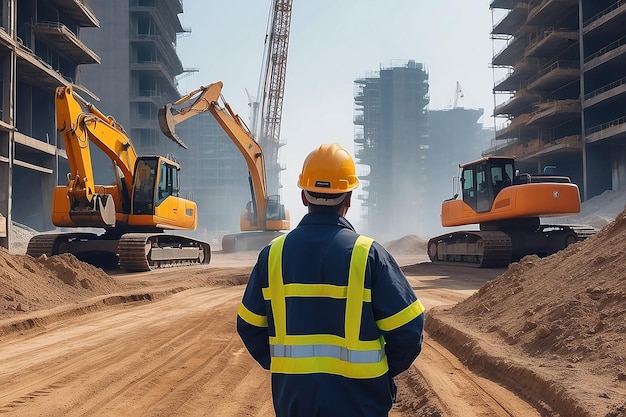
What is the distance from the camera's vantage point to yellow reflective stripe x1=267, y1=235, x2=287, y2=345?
2.71 m

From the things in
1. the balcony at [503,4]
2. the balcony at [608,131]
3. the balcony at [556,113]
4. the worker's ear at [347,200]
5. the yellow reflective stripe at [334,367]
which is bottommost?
the yellow reflective stripe at [334,367]

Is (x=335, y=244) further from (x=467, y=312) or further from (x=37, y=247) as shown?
(x=37, y=247)

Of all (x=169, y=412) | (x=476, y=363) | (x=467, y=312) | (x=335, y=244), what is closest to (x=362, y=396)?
(x=335, y=244)

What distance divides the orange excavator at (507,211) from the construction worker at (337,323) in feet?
57.2

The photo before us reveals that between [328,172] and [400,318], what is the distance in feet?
2.41

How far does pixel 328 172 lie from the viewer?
2.88 meters

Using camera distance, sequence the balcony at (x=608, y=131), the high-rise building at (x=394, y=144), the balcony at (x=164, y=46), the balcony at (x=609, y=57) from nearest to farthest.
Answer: the balcony at (x=608, y=131) → the balcony at (x=609, y=57) → the balcony at (x=164, y=46) → the high-rise building at (x=394, y=144)

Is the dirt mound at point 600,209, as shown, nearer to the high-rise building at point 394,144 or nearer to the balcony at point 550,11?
the balcony at point 550,11

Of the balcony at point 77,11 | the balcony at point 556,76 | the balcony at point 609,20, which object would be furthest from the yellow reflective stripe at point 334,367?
the balcony at point 556,76

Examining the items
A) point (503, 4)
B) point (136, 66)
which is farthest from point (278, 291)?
point (136, 66)

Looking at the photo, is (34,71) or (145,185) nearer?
(145,185)

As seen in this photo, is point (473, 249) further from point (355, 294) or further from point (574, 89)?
point (574, 89)

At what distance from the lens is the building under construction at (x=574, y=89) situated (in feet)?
145

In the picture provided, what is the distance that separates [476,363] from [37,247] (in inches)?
662
